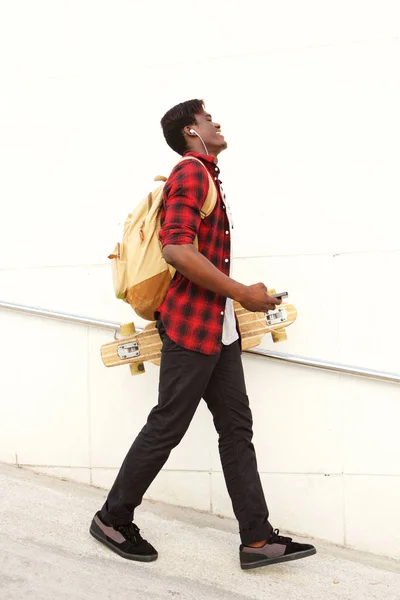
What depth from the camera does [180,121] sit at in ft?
9.63

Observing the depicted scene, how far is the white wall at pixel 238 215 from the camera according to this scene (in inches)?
128

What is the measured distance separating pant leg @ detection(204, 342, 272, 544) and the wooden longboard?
17 cm

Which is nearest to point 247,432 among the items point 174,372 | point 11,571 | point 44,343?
point 174,372

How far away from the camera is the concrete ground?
2.58m

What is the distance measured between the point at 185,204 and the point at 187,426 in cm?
87

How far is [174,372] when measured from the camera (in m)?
2.76

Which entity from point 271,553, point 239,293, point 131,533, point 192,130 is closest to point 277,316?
point 239,293

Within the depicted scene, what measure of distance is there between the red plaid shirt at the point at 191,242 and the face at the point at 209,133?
8 centimetres

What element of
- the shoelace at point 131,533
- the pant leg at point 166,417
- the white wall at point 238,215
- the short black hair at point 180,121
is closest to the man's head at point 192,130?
the short black hair at point 180,121

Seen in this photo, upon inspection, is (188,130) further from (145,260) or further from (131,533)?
Answer: (131,533)

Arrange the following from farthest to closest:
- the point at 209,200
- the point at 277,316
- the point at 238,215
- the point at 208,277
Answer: the point at 238,215 < the point at 277,316 < the point at 209,200 < the point at 208,277

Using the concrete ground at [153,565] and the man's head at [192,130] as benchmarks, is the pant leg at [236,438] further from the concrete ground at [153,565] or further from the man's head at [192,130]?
the man's head at [192,130]

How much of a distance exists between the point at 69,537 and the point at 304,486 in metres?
1.11

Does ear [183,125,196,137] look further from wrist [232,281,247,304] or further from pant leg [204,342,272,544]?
pant leg [204,342,272,544]
